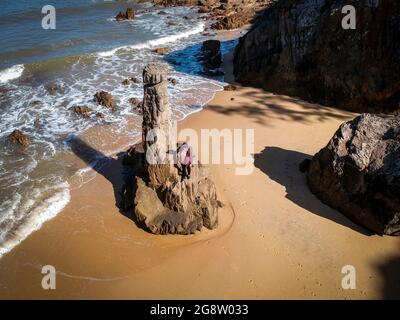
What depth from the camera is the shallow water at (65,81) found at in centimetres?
952

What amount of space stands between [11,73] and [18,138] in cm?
647

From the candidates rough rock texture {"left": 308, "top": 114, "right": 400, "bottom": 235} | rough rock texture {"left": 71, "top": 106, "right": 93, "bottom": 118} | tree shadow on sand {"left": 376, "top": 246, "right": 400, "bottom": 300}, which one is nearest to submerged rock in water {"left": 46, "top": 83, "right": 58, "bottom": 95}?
rough rock texture {"left": 71, "top": 106, "right": 93, "bottom": 118}

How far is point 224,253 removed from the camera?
25.3 feet

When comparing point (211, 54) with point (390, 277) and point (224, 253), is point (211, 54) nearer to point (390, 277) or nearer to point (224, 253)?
point (224, 253)

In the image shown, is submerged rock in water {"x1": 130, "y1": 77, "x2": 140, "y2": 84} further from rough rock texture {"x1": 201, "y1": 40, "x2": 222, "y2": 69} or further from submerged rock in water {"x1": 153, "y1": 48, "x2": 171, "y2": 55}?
submerged rock in water {"x1": 153, "y1": 48, "x2": 171, "y2": 55}

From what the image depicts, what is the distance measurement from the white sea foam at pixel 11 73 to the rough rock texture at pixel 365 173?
44.6 feet

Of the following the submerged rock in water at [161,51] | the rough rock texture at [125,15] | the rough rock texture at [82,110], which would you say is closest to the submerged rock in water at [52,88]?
the rough rock texture at [82,110]

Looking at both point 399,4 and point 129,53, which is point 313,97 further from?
point 129,53

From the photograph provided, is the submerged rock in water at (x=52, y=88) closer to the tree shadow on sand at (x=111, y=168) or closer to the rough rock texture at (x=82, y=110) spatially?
the rough rock texture at (x=82, y=110)

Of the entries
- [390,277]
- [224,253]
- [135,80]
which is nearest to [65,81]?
[135,80]

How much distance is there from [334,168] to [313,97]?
596 centimetres

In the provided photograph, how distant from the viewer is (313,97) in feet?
45.6

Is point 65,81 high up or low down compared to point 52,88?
up
